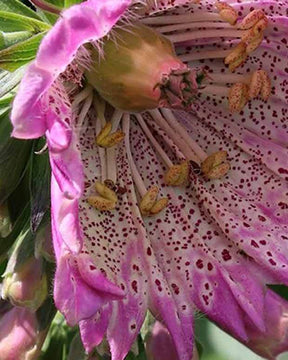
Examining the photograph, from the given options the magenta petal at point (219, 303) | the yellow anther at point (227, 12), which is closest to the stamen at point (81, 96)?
the yellow anther at point (227, 12)

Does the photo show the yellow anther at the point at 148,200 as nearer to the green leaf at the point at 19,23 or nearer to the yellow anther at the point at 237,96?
the yellow anther at the point at 237,96

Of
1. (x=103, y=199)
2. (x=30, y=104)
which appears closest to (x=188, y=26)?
(x=103, y=199)

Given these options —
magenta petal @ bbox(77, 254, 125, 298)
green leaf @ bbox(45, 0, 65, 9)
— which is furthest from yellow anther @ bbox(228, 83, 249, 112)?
magenta petal @ bbox(77, 254, 125, 298)

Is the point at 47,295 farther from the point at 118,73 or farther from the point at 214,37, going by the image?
the point at 214,37

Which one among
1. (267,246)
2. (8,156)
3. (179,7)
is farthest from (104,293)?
(179,7)

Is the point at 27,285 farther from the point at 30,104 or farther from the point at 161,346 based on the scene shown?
the point at 30,104

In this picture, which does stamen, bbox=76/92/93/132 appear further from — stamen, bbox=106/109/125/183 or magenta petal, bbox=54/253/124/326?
magenta petal, bbox=54/253/124/326

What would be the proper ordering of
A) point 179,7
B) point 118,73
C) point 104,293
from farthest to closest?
point 179,7, point 118,73, point 104,293
